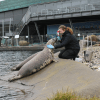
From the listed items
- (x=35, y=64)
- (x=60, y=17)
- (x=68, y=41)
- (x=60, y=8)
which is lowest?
(x=35, y=64)

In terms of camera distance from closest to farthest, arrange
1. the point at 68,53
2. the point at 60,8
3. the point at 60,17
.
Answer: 1. the point at 68,53
2. the point at 60,17
3. the point at 60,8

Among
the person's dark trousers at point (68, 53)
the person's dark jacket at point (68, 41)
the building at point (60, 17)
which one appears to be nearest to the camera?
the person's dark jacket at point (68, 41)

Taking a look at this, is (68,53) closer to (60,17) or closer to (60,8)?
(60,17)

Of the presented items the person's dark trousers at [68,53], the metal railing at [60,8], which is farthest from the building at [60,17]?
the person's dark trousers at [68,53]

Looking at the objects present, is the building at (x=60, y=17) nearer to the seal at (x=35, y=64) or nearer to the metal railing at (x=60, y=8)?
the metal railing at (x=60, y=8)

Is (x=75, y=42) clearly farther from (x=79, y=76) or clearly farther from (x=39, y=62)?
(x=79, y=76)

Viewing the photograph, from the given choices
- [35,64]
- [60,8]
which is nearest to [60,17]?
[60,8]

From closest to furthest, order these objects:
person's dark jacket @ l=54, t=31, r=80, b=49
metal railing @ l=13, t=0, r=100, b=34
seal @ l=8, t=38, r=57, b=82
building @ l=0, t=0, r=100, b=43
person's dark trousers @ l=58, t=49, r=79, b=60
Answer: seal @ l=8, t=38, r=57, b=82, person's dark jacket @ l=54, t=31, r=80, b=49, person's dark trousers @ l=58, t=49, r=79, b=60, metal railing @ l=13, t=0, r=100, b=34, building @ l=0, t=0, r=100, b=43

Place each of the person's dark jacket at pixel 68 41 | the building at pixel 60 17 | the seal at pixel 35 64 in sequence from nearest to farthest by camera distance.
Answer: the seal at pixel 35 64, the person's dark jacket at pixel 68 41, the building at pixel 60 17

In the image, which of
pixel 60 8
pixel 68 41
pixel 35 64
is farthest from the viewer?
pixel 60 8

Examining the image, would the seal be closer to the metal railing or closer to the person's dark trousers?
the person's dark trousers

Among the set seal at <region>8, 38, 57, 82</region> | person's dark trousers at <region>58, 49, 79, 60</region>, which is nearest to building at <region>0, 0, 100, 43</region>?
person's dark trousers at <region>58, 49, 79, 60</region>

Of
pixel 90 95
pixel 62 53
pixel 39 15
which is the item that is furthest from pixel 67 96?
pixel 39 15

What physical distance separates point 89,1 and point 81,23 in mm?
5994
